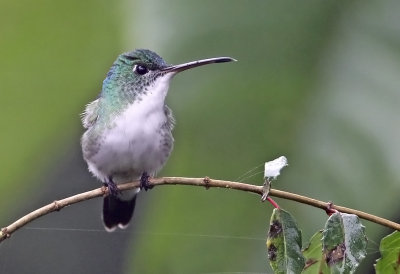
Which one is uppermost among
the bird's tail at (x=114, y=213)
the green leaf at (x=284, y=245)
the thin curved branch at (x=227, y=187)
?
the thin curved branch at (x=227, y=187)

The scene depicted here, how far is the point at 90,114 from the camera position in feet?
7.39

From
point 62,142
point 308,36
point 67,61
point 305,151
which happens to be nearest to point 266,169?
point 305,151

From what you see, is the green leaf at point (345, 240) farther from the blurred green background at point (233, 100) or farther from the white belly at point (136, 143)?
the white belly at point (136, 143)

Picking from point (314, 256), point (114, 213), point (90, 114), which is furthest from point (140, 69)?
point (314, 256)

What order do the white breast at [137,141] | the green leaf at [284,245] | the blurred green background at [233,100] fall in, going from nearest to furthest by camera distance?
the green leaf at [284,245]
the blurred green background at [233,100]
the white breast at [137,141]

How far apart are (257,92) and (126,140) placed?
2.07 feet

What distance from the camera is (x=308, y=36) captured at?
61.5 inches

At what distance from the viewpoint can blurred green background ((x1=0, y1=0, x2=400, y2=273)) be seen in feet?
4.56

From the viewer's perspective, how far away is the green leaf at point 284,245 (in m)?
1.08

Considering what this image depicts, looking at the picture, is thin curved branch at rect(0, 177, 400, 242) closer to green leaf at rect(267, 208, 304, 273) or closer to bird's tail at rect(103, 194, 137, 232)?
green leaf at rect(267, 208, 304, 273)

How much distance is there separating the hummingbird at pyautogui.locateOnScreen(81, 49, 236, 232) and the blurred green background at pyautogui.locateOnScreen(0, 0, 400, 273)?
0.25 meters

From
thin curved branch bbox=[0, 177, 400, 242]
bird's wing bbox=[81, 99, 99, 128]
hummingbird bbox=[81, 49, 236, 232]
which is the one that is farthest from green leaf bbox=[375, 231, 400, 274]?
bird's wing bbox=[81, 99, 99, 128]

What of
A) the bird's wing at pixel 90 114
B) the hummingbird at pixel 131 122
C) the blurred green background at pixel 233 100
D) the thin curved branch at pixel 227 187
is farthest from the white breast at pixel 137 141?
the thin curved branch at pixel 227 187

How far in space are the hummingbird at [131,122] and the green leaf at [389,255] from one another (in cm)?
91
